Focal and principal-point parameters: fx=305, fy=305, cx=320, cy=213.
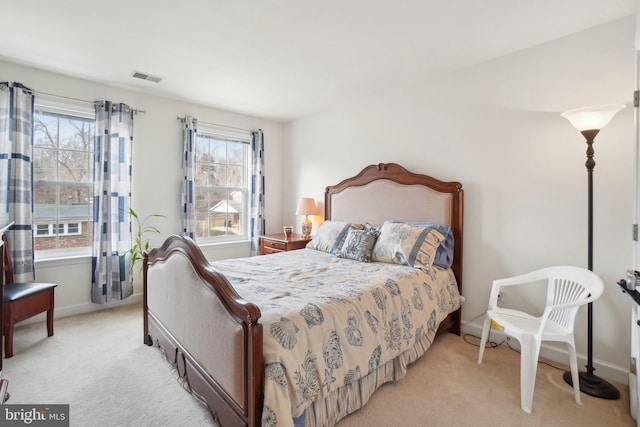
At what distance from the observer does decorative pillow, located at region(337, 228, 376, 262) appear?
9.36 feet

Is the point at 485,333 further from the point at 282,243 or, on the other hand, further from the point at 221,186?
the point at 221,186

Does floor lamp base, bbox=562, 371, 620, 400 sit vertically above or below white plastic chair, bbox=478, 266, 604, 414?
below

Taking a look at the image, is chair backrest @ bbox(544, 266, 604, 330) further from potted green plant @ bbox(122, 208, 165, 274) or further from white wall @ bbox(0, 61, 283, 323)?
potted green plant @ bbox(122, 208, 165, 274)

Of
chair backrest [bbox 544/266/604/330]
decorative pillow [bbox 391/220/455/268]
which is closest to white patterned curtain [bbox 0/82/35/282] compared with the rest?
decorative pillow [bbox 391/220/455/268]

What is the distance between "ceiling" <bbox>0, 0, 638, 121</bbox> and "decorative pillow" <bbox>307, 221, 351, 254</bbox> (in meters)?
1.57

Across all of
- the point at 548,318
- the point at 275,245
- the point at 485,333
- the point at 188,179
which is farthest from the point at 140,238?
the point at 548,318

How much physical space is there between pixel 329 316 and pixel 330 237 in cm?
166

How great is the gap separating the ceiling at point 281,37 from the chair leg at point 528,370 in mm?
2149

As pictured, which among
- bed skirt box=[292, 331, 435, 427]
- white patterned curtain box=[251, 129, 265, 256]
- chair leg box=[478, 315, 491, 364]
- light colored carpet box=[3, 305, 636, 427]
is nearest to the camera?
bed skirt box=[292, 331, 435, 427]

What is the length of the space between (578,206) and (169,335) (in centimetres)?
314

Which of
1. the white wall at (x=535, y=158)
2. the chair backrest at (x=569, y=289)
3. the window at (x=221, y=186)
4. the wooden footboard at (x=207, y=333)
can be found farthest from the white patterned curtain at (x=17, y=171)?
the chair backrest at (x=569, y=289)

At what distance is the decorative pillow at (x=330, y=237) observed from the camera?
3.20 meters

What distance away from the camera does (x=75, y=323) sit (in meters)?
3.05

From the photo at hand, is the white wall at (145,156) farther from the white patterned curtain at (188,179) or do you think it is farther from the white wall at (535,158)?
the white wall at (535,158)
